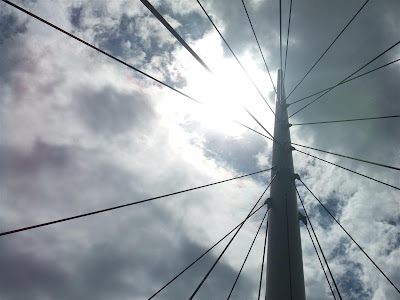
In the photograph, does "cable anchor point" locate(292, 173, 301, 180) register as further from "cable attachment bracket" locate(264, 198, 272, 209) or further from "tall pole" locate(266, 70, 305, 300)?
"cable attachment bracket" locate(264, 198, 272, 209)

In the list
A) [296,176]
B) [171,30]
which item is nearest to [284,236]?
[296,176]

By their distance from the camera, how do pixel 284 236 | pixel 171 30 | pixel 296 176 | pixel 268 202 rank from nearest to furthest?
pixel 171 30 < pixel 284 236 < pixel 268 202 < pixel 296 176

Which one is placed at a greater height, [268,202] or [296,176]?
[296,176]

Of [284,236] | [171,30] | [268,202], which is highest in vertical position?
[171,30]

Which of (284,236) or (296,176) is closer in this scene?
(284,236)

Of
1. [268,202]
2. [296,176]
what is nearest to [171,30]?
[268,202]

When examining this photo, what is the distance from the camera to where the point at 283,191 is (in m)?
10.3

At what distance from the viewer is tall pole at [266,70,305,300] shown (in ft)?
27.0

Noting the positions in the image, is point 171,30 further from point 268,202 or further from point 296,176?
point 296,176

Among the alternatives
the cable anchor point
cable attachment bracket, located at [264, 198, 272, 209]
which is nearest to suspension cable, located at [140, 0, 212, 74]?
cable attachment bracket, located at [264, 198, 272, 209]

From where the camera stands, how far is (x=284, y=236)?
30.0ft

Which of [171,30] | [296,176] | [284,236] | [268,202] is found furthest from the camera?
[296,176]

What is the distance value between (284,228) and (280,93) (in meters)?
9.48

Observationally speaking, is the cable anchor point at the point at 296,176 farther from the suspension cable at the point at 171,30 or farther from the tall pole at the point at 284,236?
the suspension cable at the point at 171,30
